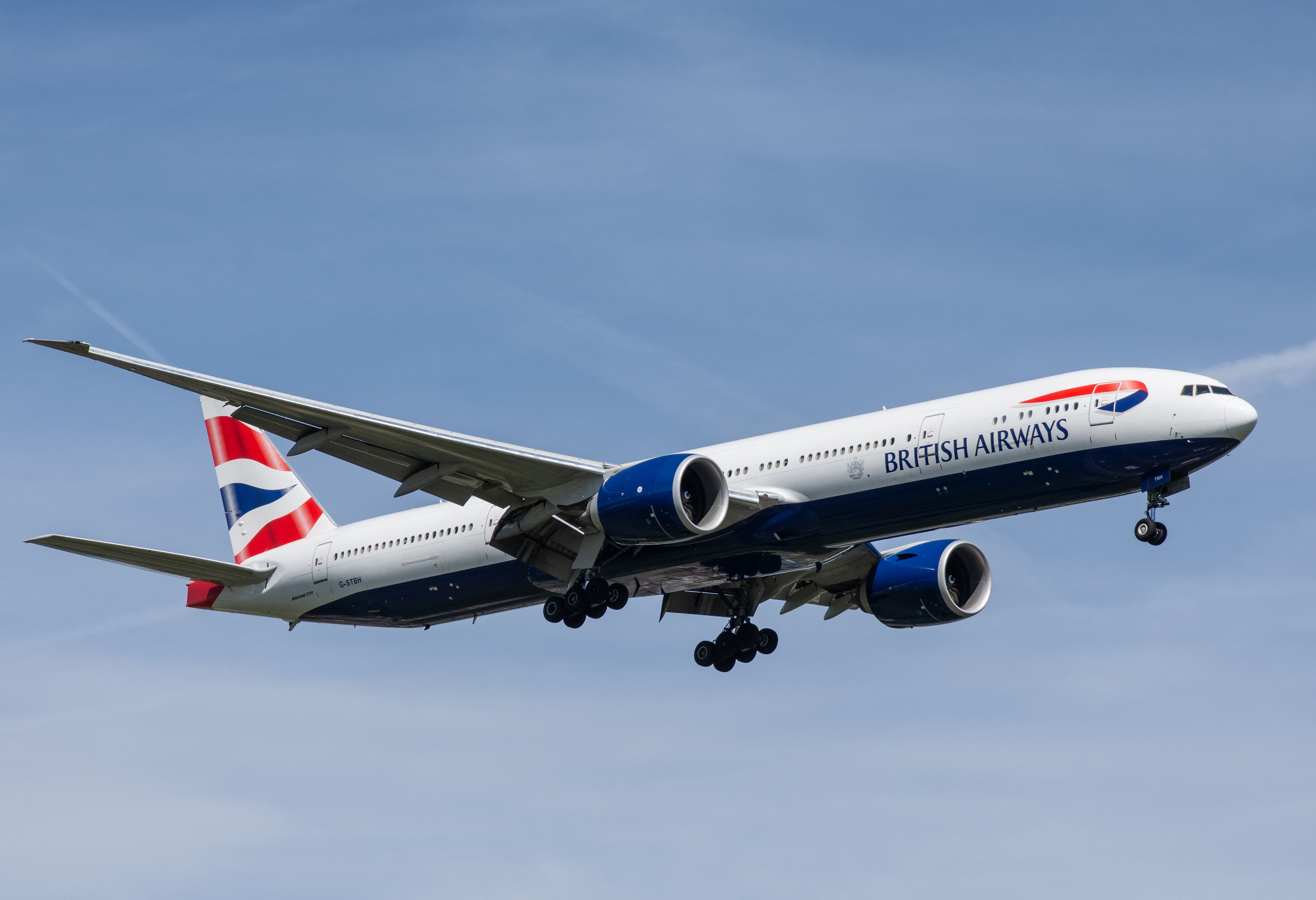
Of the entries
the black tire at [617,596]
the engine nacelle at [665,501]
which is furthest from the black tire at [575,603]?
the engine nacelle at [665,501]

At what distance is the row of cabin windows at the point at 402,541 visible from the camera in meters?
41.7

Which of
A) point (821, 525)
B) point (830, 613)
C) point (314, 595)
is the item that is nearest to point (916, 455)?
point (821, 525)

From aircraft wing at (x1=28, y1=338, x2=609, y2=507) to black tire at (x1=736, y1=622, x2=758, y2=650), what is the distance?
8.26m

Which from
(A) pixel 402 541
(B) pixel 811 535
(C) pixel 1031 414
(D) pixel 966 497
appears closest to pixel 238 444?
(A) pixel 402 541

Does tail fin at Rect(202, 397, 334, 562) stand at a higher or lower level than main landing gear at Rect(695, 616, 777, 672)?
higher

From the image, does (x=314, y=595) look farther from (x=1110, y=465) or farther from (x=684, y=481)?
(x=1110, y=465)

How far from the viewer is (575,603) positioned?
3941cm

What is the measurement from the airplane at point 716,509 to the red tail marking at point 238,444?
2.88 metres

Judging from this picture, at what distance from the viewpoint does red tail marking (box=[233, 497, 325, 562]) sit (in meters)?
46.6

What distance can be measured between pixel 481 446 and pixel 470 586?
5902mm

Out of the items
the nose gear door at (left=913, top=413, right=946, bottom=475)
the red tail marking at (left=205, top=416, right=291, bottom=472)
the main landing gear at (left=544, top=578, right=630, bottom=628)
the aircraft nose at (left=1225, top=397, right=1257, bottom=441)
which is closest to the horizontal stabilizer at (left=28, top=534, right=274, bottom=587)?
the red tail marking at (left=205, top=416, right=291, bottom=472)

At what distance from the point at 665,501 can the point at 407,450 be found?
6.02m

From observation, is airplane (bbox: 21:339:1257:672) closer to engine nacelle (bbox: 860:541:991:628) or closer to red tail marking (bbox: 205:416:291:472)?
engine nacelle (bbox: 860:541:991:628)

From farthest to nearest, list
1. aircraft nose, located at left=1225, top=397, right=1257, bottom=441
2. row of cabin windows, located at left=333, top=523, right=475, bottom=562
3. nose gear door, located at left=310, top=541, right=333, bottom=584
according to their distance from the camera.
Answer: nose gear door, located at left=310, top=541, right=333, bottom=584 < row of cabin windows, located at left=333, top=523, right=475, bottom=562 < aircraft nose, located at left=1225, top=397, right=1257, bottom=441
